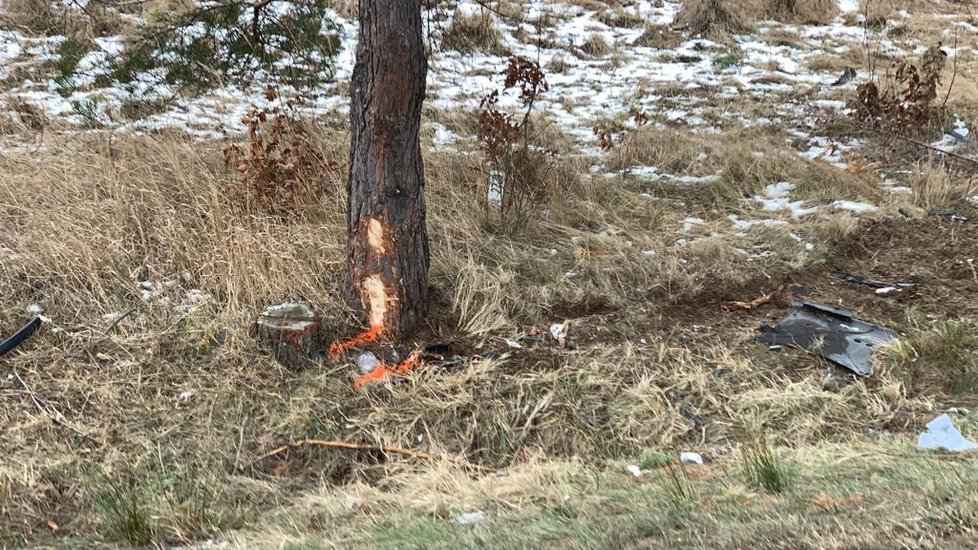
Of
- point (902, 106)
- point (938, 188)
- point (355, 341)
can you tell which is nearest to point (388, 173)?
point (355, 341)

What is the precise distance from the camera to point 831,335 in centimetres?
381

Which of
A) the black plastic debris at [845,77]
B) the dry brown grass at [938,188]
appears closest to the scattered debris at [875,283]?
the dry brown grass at [938,188]

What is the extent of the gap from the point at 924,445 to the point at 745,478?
3.12 ft

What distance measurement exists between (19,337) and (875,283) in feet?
16.6

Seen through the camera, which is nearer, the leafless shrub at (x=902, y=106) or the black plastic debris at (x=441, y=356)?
the black plastic debris at (x=441, y=356)

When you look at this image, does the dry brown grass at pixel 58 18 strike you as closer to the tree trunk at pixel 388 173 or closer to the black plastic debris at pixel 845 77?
the tree trunk at pixel 388 173

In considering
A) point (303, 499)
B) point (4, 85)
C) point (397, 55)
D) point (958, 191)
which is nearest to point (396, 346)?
point (303, 499)

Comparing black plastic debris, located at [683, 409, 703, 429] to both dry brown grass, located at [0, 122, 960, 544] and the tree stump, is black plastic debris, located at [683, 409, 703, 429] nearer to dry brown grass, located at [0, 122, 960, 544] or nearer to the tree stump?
dry brown grass, located at [0, 122, 960, 544]

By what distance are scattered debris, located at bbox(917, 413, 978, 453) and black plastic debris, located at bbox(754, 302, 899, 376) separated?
0.58 m

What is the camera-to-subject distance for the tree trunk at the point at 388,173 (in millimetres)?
3330

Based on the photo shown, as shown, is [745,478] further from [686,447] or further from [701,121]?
[701,121]

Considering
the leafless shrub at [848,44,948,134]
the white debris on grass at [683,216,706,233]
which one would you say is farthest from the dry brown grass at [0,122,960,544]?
the leafless shrub at [848,44,948,134]

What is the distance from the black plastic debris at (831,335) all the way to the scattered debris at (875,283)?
1.62 feet

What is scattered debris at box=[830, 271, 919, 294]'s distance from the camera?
4.33 metres
